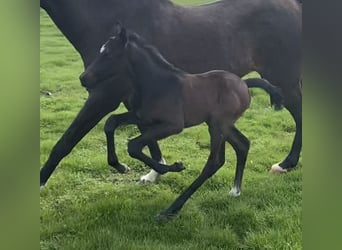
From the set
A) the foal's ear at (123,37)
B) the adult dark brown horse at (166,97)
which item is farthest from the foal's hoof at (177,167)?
the foal's ear at (123,37)

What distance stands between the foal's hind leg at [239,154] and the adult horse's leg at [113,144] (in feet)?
0.92

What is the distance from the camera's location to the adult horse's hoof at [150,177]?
2094 millimetres

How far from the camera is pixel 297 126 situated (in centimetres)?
212

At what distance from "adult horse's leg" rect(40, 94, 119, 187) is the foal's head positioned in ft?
0.26

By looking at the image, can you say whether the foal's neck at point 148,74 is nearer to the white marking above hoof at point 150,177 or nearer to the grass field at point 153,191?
the grass field at point 153,191

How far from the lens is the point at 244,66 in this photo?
83.2 inches

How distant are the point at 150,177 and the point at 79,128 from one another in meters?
0.32

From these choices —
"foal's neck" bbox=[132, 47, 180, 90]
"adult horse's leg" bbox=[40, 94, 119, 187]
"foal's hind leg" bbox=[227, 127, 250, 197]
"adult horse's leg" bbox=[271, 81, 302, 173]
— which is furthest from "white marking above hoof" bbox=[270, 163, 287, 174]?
"adult horse's leg" bbox=[40, 94, 119, 187]

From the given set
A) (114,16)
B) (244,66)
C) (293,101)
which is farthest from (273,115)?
(114,16)

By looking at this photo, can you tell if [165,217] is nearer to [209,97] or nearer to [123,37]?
[209,97]
